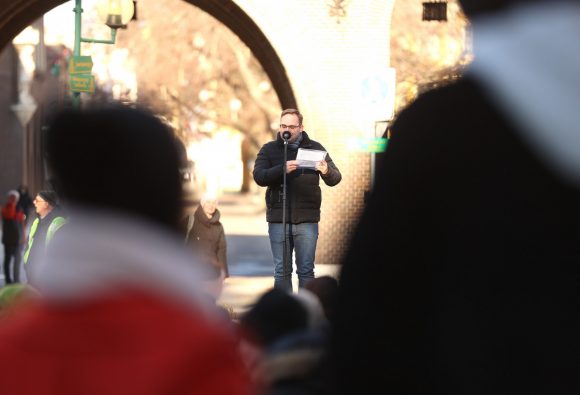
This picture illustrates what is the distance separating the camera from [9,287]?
412 centimetres

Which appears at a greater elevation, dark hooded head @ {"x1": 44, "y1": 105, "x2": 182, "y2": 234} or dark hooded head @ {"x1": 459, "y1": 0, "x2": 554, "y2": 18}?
dark hooded head @ {"x1": 459, "y1": 0, "x2": 554, "y2": 18}

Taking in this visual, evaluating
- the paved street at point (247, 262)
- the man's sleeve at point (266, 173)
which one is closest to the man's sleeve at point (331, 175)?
the man's sleeve at point (266, 173)

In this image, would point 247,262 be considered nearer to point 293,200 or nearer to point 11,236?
point 11,236

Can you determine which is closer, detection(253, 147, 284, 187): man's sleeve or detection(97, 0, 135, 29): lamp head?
detection(253, 147, 284, 187): man's sleeve

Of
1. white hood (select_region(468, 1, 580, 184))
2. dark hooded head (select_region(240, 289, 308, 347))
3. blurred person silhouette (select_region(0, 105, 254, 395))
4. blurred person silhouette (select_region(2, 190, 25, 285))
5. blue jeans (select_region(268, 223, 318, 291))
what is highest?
white hood (select_region(468, 1, 580, 184))

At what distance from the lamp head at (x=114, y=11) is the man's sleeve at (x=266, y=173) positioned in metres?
9.61

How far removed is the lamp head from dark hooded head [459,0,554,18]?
18.8 m

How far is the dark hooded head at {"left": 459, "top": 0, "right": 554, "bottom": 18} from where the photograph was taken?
2.10 m

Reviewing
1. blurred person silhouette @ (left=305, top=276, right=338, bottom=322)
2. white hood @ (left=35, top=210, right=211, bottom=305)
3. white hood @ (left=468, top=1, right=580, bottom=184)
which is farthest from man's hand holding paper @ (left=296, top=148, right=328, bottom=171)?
white hood @ (left=468, top=1, right=580, bottom=184)

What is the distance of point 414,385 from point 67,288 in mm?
579

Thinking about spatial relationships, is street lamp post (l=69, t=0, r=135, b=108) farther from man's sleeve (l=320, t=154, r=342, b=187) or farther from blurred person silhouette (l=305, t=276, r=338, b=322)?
blurred person silhouette (l=305, t=276, r=338, b=322)

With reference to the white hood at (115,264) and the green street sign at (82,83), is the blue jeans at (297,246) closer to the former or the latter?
the white hood at (115,264)

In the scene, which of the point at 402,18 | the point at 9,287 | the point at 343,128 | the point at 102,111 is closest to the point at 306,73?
the point at 343,128

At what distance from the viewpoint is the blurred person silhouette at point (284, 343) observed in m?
2.74
